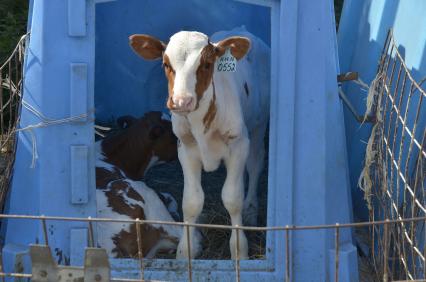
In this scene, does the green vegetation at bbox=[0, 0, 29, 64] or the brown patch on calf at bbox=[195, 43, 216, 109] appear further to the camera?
the green vegetation at bbox=[0, 0, 29, 64]

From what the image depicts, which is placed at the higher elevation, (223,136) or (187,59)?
(187,59)

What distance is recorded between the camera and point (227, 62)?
5.38m

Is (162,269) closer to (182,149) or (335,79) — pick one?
(182,149)

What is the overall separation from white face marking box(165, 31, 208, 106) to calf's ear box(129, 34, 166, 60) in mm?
146

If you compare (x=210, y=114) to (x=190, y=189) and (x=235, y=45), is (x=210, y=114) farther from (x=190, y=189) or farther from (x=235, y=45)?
(x=190, y=189)

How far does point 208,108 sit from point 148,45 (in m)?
0.50

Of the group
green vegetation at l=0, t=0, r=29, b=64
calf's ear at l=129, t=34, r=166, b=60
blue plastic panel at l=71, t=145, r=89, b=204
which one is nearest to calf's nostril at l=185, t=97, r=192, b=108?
calf's ear at l=129, t=34, r=166, b=60

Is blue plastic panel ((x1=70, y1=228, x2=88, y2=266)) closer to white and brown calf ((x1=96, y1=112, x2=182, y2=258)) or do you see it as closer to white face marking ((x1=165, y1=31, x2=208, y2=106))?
white and brown calf ((x1=96, y1=112, x2=182, y2=258))

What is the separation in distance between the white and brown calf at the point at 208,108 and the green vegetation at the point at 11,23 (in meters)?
3.31

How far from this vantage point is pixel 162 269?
17.9 feet

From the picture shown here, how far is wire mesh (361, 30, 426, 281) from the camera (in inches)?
202

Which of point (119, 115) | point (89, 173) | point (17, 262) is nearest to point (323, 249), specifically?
point (89, 173)

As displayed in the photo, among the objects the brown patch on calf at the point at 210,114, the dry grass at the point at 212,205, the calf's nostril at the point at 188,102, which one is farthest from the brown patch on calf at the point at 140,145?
the calf's nostril at the point at 188,102

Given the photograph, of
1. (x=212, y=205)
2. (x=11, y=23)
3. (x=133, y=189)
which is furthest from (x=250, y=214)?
(x=11, y=23)
